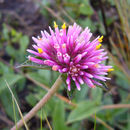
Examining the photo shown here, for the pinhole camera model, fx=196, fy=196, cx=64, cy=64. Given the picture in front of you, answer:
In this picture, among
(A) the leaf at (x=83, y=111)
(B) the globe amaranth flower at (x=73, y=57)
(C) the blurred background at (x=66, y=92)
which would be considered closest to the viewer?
(B) the globe amaranth flower at (x=73, y=57)

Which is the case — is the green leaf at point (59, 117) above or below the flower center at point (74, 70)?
below

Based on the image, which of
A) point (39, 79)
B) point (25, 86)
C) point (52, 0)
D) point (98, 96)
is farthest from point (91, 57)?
point (52, 0)

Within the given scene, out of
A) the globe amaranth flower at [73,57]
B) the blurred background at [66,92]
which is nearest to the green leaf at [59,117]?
the blurred background at [66,92]

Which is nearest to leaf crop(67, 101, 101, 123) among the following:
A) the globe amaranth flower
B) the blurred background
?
the blurred background

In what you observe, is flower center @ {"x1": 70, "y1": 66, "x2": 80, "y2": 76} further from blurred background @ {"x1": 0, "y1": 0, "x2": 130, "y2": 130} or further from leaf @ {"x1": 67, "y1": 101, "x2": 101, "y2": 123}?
leaf @ {"x1": 67, "y1": 101, "x2": 101, "y2": 123}

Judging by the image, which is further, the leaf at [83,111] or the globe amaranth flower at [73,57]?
the leaf at [83,111]

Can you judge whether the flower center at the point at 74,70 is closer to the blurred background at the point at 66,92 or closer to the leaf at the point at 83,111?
the blurred background at the point at 66,92
